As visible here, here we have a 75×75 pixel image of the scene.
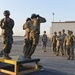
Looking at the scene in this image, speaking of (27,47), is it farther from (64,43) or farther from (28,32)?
(64,43)

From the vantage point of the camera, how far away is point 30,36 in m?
11.1

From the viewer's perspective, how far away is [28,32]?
11438 millimetres

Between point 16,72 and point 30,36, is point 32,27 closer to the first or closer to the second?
point 30,36

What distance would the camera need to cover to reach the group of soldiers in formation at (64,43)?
667 inches

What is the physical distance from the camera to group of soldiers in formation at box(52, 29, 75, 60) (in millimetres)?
16953

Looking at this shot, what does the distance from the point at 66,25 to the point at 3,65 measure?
36.7 m

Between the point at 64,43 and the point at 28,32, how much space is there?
721 centimetres

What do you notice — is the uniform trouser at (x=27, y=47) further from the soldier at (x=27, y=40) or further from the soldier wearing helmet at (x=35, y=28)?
the soldier wearing helmet at (x=35, y=28)

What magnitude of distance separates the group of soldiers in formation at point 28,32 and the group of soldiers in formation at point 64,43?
19.5 ft

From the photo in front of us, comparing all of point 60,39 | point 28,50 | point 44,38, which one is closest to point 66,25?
point 44,38

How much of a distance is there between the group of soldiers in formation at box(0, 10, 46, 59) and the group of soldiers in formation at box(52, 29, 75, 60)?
593 cm

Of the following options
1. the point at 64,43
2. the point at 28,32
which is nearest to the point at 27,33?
the point at 28,32

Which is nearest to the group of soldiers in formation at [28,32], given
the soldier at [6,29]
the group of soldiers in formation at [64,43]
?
the soldier at [6,29]

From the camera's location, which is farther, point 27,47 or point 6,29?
point 27,47
